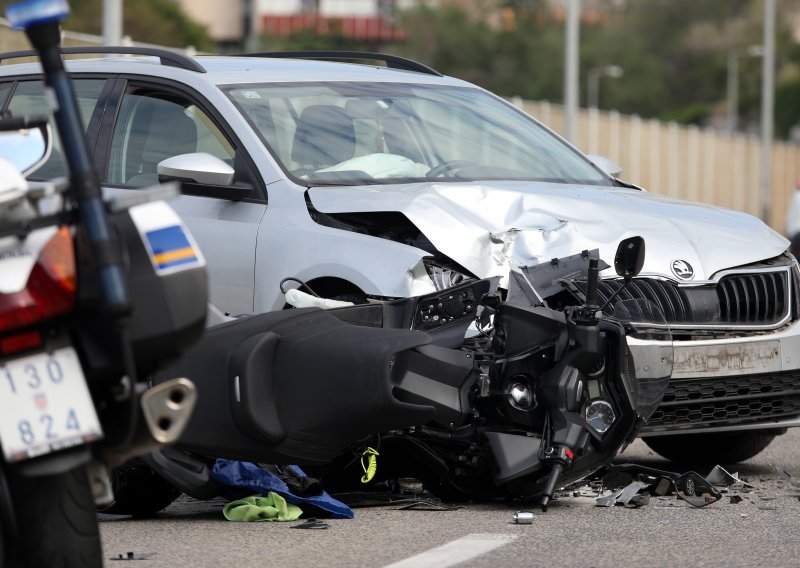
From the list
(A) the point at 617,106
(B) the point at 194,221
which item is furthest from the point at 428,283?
(A) the point at 617,106

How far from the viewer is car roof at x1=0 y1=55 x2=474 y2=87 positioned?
8.14m

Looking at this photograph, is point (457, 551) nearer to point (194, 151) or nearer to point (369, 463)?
point (369, 463)

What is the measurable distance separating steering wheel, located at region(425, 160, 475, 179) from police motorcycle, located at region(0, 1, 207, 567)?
3636 mm

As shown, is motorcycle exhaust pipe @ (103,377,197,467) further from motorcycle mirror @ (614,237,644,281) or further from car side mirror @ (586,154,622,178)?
car side mirror @ (586,154,622,178)

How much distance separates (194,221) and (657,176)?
46903mm

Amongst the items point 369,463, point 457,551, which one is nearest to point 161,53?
point 369,463

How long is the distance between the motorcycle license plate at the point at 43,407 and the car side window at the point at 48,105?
3.99 metres

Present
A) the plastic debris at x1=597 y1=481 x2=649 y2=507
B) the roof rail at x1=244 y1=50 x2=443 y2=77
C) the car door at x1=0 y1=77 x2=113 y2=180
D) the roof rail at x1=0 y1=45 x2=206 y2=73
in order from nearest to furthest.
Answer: the plastic debris at x1=597 y1=481 x2=649 y2=507 < the roof rail at x1=0 y1=45 x2=206 y2=73 < the car door at x1=0 y1=77 x2=113 y2=180 < the roof rail at x1=244 y1=50 x2=443 y2=77

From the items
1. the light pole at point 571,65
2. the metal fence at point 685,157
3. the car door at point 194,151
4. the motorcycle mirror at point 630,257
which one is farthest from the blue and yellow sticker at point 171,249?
the metal fence at point 685,157

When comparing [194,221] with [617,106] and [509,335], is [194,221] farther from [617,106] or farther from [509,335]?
[617,106]

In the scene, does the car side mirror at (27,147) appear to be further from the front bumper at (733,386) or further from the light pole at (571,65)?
the light pole at (571,65)

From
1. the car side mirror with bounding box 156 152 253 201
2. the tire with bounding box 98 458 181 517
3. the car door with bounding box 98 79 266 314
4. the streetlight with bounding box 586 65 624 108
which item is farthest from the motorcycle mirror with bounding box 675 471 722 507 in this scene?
the streetlight with bounding box 586 65 624 108

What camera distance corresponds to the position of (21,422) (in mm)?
4070

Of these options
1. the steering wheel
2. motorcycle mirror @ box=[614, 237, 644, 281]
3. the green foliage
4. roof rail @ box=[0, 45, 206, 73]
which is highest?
roof rail @ box=[0, 45, 206, 73]
